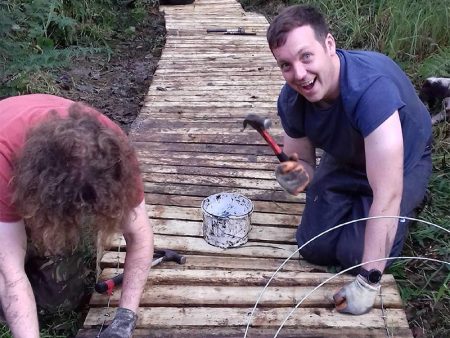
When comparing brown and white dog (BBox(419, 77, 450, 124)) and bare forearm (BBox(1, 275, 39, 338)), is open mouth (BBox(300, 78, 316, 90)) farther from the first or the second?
brown and white dog (BBox(419, 77, 450, 124))

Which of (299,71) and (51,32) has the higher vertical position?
(299,71)

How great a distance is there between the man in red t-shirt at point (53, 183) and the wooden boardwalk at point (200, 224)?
1.95ft

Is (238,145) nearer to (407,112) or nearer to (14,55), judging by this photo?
(407,112)

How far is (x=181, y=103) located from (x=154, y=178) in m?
1.39

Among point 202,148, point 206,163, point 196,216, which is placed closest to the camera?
point 196,216

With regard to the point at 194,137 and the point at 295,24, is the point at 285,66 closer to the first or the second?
the point at 295,24

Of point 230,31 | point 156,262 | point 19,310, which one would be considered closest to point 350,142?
point 156,262

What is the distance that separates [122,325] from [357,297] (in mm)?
934

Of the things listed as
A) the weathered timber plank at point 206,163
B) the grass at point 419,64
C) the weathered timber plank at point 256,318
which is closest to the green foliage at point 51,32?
the weathered timber plank at point 206,163

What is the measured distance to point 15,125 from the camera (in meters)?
1.86

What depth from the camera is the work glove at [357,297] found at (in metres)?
2.28

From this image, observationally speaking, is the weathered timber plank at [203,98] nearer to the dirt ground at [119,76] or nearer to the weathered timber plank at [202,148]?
the dirt ground at [119,76]

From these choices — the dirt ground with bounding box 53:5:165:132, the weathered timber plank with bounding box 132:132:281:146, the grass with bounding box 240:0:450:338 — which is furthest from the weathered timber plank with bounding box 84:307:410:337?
the dirt ground with bounding box 53:5:165:132

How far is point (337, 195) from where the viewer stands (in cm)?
292
